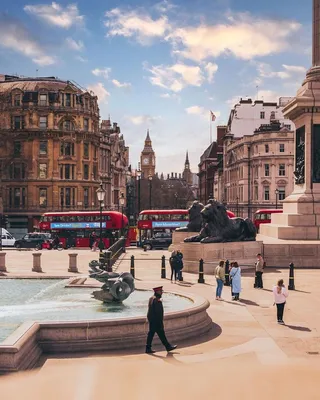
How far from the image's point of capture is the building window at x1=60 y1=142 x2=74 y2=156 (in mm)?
81062

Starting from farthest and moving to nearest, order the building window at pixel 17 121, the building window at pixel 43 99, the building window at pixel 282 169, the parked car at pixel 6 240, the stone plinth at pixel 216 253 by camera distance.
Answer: the building window at pixel 282 169
the building window at pixel 43 99
the building window at pixel 17 121
the parked car at pixel 6 240
the stone plinth at pixel 216 253

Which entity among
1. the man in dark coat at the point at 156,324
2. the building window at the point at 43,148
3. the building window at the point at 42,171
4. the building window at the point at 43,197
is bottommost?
the man in dark coat at the point at 156,324

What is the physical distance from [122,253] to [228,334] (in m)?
29.7

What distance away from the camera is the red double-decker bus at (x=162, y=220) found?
54.6m

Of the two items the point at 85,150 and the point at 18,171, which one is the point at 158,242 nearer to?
Answer: the point at 18,171

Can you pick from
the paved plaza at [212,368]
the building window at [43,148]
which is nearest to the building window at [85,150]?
the building window at [43,148]

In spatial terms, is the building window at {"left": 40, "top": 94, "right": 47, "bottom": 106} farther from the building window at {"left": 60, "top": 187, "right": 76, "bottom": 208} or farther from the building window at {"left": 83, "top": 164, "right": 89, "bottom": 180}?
the building window at {"left": 60, "top": 187, "right": 76, "bottom": 208}

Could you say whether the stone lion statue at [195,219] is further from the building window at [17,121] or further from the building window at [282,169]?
the building window at [282,169]

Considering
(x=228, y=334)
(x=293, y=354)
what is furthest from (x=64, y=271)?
(x=293, y=354)

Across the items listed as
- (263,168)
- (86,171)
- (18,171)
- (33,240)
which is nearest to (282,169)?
(263,168)

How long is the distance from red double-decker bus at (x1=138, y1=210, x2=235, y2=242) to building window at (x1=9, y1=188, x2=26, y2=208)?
1148 inches

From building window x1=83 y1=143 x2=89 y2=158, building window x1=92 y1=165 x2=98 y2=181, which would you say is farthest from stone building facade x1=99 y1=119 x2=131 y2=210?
building window x1=83 y1=143 x2=89 y2=158

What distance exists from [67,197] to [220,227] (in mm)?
54197

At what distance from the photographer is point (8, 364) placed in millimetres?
10664
